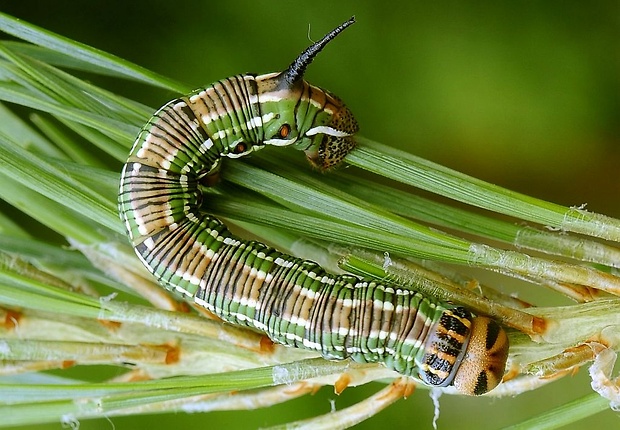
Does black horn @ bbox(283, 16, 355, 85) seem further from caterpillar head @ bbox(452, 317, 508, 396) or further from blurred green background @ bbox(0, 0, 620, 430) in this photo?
blurred green background @ bbox(0, 0, 620, 430)

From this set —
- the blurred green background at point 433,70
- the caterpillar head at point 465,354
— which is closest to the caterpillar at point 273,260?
the caterpillar head at point 465,354

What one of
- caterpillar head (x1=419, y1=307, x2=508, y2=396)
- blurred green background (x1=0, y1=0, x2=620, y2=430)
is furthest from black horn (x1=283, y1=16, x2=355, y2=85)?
blurred green background (x1=0, y1=0, x2=620, y2=430)

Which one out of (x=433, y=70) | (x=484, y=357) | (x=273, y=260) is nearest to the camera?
(x=484, y=357)

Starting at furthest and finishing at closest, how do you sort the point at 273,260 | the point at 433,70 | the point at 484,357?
1. the point at 433,70
2. the point at 273,260
3. the point at 484,357

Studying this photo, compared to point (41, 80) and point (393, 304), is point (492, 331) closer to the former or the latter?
point (393, 304)

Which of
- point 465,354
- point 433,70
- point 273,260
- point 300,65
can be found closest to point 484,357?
point 465,354

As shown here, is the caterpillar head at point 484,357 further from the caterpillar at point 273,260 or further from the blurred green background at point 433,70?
the blurred green background at point 433,70

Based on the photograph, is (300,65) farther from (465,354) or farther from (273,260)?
(465,354)
